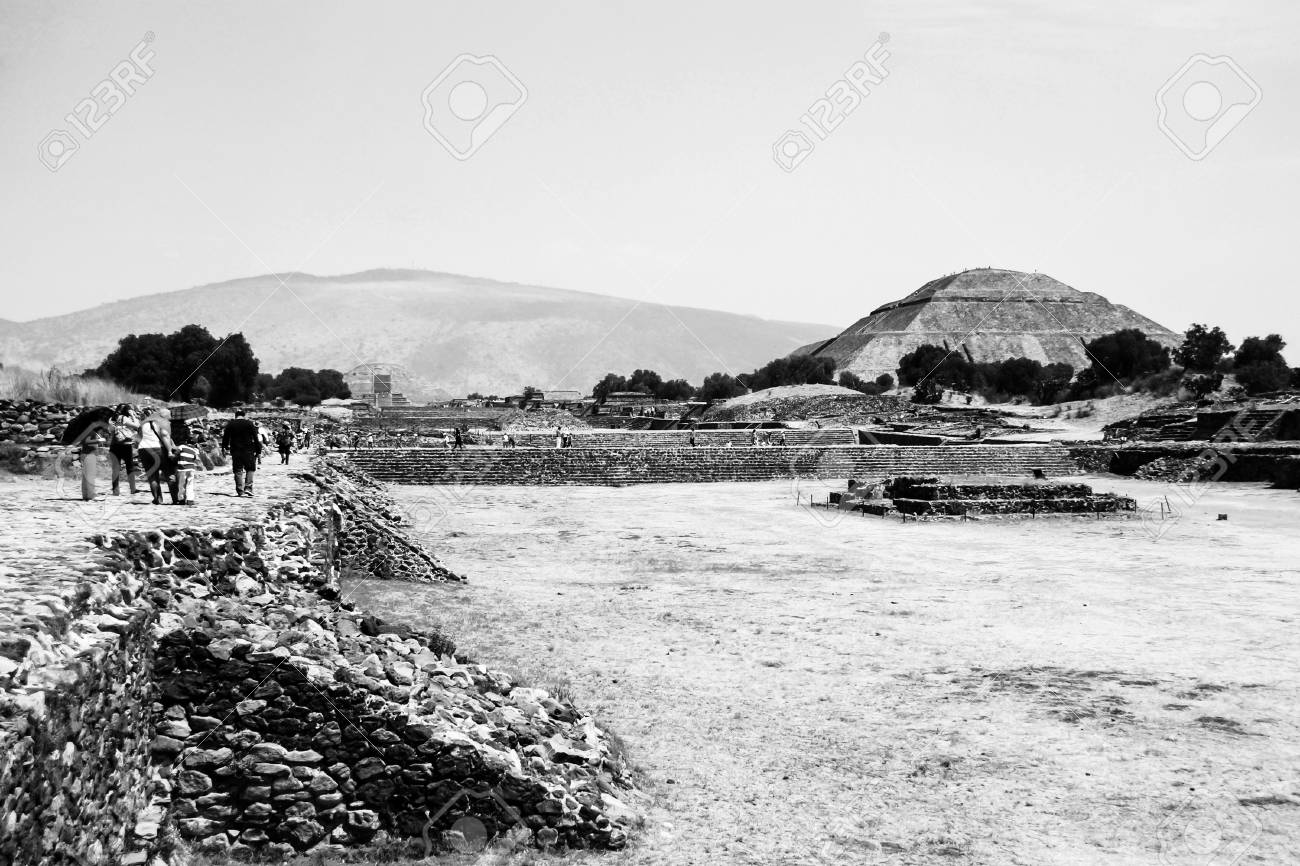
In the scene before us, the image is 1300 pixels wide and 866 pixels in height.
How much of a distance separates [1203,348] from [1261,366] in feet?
30.5

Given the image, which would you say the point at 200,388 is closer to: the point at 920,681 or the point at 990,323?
the point at 920,681

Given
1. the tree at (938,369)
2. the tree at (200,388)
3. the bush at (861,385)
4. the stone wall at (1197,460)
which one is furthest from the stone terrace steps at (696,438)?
the bush at (861,385)

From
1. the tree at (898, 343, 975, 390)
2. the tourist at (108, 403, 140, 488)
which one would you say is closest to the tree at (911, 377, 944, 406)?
the tree at (898, 343, 975, 390)

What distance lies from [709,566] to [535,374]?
159407 millimetres

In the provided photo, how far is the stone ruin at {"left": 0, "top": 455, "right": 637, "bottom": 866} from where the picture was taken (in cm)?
448

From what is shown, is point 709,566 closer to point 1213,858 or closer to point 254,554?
point 254,554

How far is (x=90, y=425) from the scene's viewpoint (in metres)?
12.2

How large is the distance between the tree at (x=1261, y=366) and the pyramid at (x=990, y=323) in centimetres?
6088

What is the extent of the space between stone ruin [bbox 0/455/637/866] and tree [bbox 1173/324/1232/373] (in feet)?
213

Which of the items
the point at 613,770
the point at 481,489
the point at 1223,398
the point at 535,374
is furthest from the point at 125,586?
the point at 535,374

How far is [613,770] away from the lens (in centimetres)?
634

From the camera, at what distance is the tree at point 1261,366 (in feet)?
169

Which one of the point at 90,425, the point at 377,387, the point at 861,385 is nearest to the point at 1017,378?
the point at 861,385

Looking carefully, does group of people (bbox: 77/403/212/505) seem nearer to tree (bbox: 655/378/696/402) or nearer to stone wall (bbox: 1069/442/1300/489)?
stone wall (bbox: 1069/442/1300/489)
